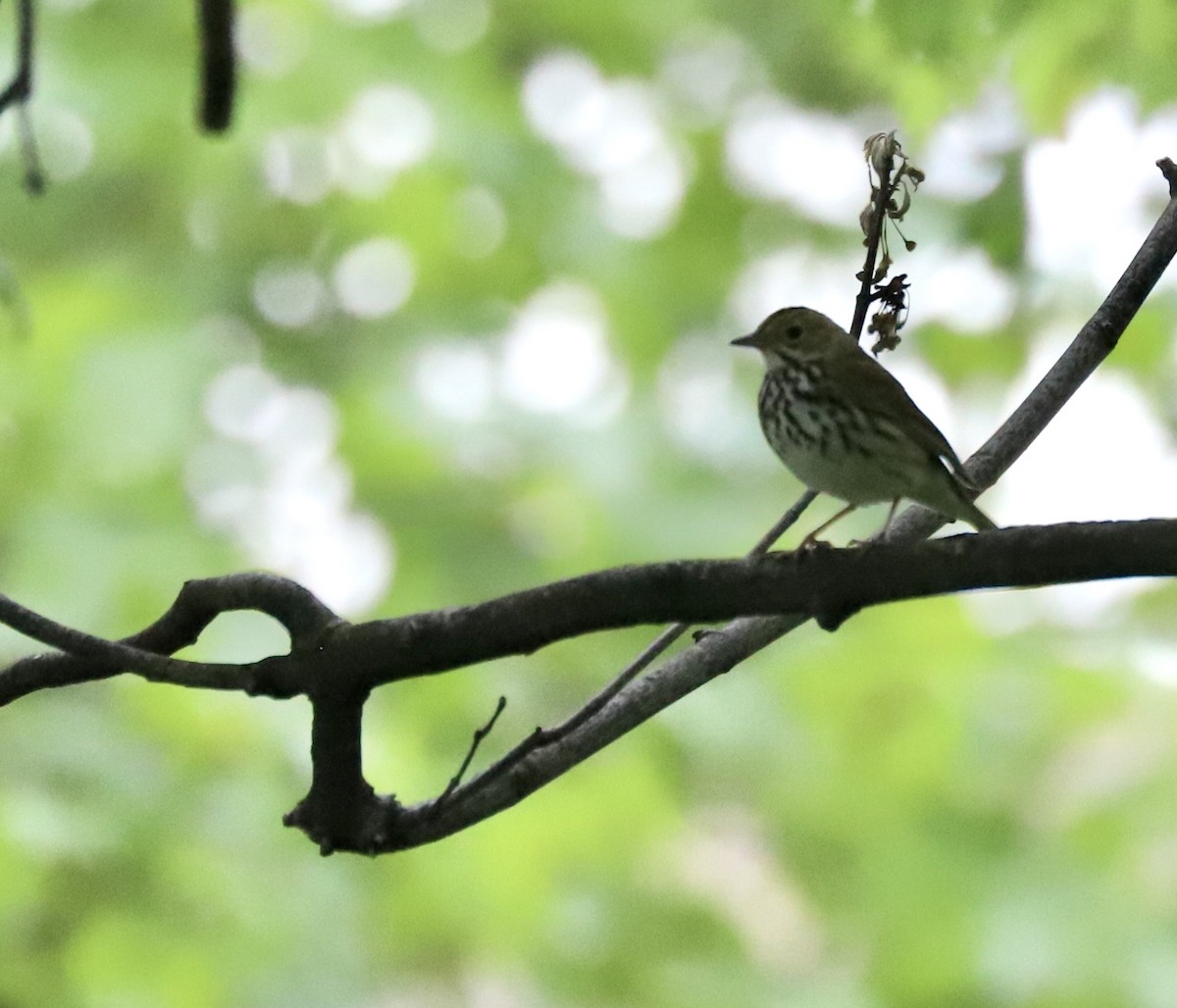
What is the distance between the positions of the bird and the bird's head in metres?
0.03

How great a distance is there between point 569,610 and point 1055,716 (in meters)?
3.04

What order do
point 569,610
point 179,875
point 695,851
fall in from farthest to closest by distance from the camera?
1. point 695,851
2. point 179,875
3. point 569,610

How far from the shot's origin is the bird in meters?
2.37

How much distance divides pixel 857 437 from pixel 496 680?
1.94 m

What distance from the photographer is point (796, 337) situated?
266cm

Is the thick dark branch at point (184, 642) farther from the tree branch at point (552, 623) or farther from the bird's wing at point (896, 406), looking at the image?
the bird's wing at point (896, 406)

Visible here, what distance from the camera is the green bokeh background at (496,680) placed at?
371cm

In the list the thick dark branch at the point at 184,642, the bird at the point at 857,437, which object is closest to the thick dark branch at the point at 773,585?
the thick dark branch at the point at 184,642

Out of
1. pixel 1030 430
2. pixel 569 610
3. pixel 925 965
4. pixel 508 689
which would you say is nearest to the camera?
pixel 569 610

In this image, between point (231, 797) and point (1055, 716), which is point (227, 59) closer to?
→ point (231, 797)

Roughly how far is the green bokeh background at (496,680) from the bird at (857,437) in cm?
77

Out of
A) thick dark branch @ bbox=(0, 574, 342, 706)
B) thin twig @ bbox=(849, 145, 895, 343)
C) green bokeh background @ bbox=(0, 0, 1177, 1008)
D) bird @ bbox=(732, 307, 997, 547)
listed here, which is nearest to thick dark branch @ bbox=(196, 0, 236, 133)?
thick dark branch @ bbox=(0, 574, 342, 706)

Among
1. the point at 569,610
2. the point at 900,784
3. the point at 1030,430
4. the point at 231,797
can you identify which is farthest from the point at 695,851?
the point at 569,610

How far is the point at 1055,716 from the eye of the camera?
418 centimetres
